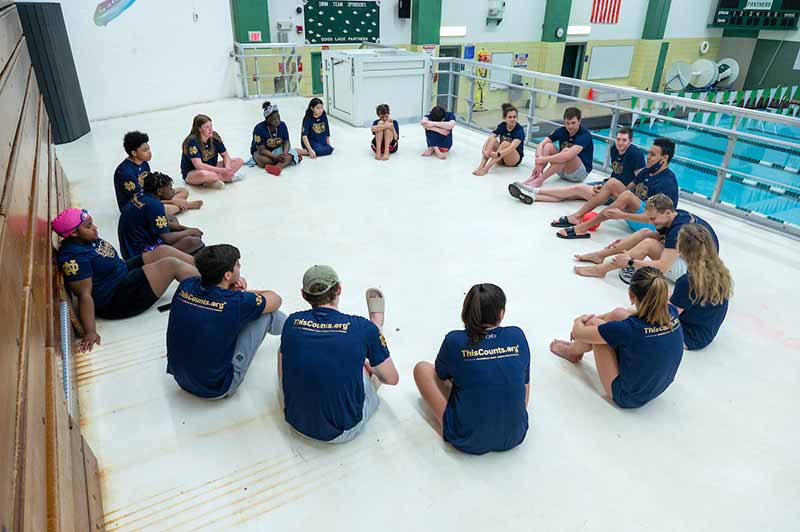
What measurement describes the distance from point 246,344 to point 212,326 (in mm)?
242

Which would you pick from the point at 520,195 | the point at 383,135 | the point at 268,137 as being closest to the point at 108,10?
the point at 268,137

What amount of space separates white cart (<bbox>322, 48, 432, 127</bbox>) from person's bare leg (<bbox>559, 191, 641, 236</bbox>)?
404cm

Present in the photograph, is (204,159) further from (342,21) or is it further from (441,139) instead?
(342,21)

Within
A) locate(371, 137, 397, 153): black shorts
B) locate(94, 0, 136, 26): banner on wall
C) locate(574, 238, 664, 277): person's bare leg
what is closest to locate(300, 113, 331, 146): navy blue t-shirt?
locate(371, 137, 397, 153): black shorts

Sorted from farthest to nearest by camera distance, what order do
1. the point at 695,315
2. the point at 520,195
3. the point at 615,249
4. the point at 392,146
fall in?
1. the point at 392,146
2. the point at 520,195
3. the point at 615,249
4. the point at 695,315

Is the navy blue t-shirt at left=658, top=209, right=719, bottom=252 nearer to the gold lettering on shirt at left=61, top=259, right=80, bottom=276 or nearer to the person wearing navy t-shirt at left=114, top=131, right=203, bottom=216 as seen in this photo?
the gold lettering on shirt at left=61, top=259, right=80, bottom=276

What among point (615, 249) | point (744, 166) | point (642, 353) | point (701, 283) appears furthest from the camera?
point (744, 166)

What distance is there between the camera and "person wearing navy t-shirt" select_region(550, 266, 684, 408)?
6.81ft

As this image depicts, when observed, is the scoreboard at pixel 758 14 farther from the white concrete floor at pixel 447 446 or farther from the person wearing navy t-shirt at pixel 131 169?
the person wearing navy t-shirt at pixel 131 169

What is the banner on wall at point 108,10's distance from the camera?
6.97 m

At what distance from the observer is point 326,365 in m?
1.90

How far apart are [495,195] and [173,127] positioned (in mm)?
4670

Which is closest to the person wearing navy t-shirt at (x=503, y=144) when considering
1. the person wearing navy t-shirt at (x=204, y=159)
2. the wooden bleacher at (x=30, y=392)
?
the person wearing navy t-shirt at (x=204, y=159)

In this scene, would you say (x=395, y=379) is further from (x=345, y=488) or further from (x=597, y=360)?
(x=597, y=360)
